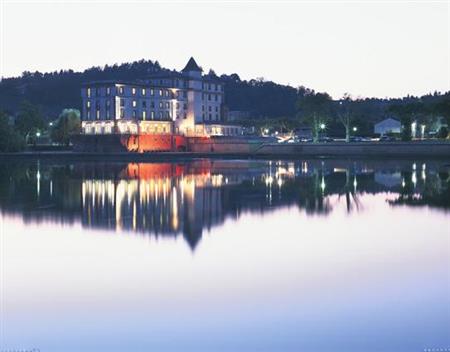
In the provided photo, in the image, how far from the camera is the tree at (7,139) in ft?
265

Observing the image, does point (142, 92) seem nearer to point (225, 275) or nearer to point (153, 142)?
point (153, 142)

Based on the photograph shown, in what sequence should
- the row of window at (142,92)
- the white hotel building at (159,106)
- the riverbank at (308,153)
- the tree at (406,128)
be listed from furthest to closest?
the row of window at (142,92)
the white hotel building at (159,106)
the tree at (406,128)
the riverbank at (308,153)

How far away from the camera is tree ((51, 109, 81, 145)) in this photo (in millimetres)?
97812

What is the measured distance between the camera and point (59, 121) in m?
99.4

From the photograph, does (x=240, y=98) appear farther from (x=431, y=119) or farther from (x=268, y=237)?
(x=268, y=237)

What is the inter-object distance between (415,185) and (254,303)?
28.2 m

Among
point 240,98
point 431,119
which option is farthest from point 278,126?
point 240,98

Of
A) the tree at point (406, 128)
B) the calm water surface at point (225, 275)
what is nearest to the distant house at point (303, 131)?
the tree at point (406, 128)

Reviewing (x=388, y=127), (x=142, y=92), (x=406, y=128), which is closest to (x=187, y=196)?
(x=406, y=128)

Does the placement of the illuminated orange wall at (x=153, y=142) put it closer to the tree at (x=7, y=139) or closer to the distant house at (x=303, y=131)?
the tree at (x=7, y=139)

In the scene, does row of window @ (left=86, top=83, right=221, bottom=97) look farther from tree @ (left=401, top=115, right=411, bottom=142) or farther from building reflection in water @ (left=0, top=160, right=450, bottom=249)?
building reflection in water @ (left=0, top=160, right=450, bottom=249)

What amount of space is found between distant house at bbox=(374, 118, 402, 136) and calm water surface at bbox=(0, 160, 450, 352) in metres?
77.2

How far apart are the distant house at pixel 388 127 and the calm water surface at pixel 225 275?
7720 centimetres

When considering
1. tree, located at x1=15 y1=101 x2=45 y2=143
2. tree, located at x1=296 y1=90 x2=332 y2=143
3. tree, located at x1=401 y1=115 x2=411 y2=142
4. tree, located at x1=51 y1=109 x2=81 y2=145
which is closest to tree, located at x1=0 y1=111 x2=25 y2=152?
tree, located at x1=15 y1=101 x2=45 y2=143
